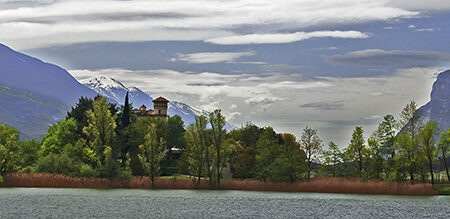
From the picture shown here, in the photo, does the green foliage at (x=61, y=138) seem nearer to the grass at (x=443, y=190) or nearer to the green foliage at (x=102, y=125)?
the green foliage at (x=102, y=125)

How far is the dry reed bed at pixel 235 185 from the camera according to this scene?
87.8m

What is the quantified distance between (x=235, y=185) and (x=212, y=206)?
31291mm

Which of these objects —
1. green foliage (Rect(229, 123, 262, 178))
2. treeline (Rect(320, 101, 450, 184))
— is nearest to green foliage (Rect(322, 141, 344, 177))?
treeline (Rect(320, 101, 450, 184))

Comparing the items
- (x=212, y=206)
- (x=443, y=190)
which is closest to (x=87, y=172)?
(x=212, y=206)

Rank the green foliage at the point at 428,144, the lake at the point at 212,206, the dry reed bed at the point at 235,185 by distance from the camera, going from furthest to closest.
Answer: the green foliage at the point at 428,144, the dry reed bed at the point at 235,185, the lake at the point at 212,206

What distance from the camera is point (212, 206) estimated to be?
6544 cm

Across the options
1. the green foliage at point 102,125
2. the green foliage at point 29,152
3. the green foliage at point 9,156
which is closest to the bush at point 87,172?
the green foliage at point 102,125

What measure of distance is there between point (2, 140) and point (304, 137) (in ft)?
200

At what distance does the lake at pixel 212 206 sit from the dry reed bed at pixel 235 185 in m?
5.42

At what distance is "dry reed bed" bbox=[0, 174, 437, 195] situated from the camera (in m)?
87.8

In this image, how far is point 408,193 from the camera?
86.8m

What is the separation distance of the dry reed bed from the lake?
5420mm

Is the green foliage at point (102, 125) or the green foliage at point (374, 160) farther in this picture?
the green foliage at point (102, 125)

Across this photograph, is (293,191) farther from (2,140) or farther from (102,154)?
(2,140)
